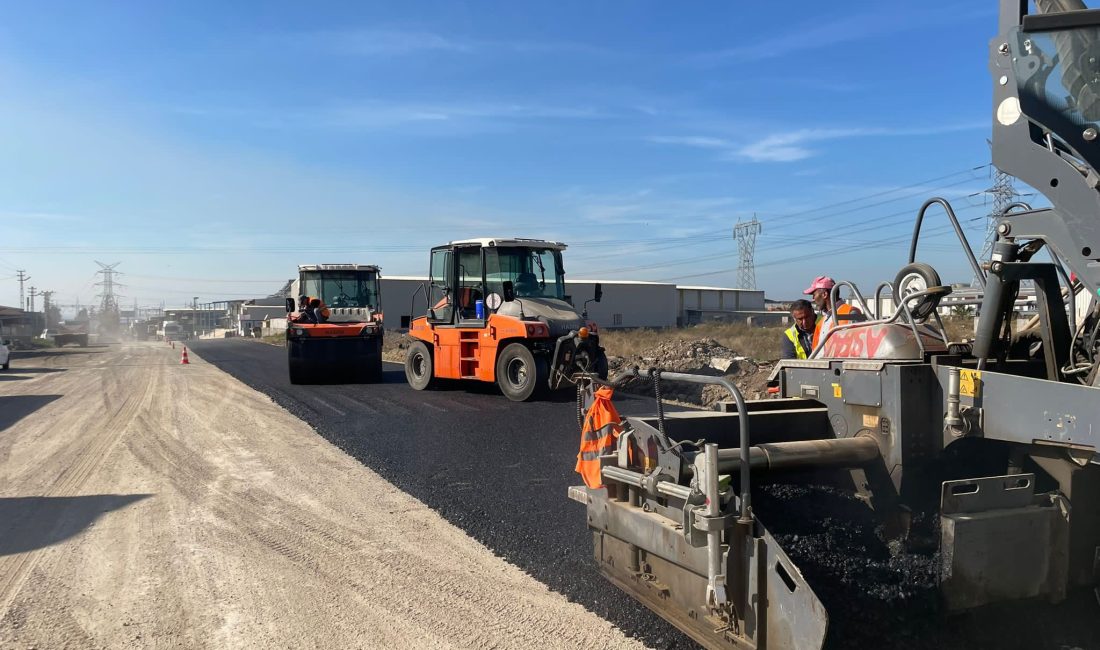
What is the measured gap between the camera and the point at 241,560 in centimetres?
484

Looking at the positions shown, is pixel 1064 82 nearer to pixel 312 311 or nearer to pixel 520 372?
pixel 520 372

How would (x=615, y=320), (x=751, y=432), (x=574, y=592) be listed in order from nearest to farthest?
1. (x=751, y=432)
2. (x=574, y=592)
3. (x=615, y=320)

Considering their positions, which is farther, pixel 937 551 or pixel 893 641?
pixel 937 551

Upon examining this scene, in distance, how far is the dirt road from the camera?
150 inches

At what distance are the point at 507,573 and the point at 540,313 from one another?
7361 mm

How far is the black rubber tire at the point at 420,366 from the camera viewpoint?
43.8 feet

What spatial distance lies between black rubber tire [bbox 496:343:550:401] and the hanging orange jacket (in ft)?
23.8

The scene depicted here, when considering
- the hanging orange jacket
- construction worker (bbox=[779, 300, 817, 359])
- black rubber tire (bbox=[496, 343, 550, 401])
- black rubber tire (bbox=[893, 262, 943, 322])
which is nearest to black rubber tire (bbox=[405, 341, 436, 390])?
black rubber tire (bbox=[496, 343, 550, 401])

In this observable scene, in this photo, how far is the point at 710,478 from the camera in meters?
2.98

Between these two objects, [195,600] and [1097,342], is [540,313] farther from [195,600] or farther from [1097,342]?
[1097,342]

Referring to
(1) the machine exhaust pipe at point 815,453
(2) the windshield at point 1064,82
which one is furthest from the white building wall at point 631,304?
(2) the windshield at point 1064,82

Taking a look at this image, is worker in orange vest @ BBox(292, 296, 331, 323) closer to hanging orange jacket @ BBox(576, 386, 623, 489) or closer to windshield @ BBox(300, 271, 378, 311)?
windshield @ BBox(300, 271, 378, 311)

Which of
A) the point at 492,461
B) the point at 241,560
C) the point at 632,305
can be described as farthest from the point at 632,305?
the point at 241,560

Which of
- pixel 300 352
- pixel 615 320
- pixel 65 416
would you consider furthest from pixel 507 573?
pixel 615 320
